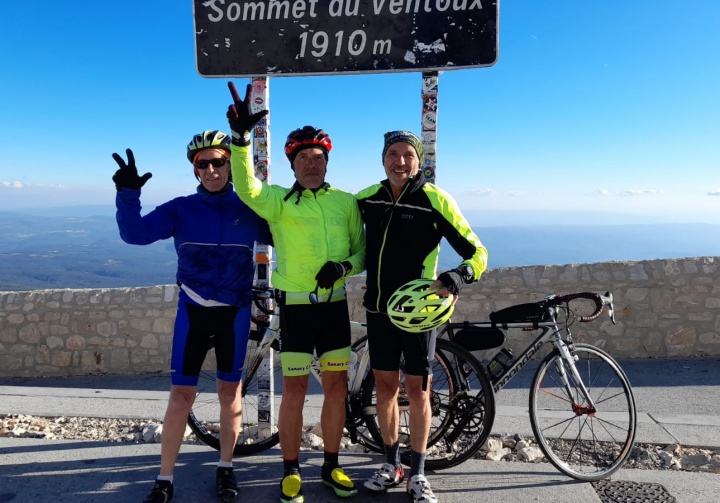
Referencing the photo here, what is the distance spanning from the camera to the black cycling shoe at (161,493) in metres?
2.81

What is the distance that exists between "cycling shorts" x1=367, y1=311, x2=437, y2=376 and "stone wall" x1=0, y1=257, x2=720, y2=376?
3104 mm

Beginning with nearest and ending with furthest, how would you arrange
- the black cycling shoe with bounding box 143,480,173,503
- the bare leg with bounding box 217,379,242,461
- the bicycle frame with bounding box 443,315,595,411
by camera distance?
the black cycling shoe with bounding box 143,480,173,503 < the bare leg with bounding box 217,379,242,461 < the bicycle frame with bounding box 443,315,595,411

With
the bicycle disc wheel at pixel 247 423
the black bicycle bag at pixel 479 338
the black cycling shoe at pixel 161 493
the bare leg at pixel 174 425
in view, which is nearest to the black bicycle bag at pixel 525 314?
the black bicycle bag at pixel 479 338

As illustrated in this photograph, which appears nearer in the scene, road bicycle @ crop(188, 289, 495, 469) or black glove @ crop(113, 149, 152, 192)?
black glove @ crop(113, 149, 152, 192)

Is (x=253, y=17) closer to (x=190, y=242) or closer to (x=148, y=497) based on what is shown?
(x=190, y=242)

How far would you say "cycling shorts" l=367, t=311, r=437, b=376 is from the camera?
282 cm

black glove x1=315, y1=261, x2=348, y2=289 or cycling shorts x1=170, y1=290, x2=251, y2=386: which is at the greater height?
black glove x1=315, y1=261, x2=348, y2=289

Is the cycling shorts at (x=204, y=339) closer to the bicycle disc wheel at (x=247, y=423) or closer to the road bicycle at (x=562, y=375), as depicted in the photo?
the bicycle disc wheel at (x=247, y=423)

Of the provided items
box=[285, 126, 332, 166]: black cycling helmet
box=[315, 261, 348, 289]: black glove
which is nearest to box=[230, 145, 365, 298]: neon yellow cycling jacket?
box=[315, 261, 348, 289]: black glove

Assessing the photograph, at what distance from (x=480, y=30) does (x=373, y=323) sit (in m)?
2.27

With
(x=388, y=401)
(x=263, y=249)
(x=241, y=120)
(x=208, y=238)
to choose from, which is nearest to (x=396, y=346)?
(x=388, y=401)

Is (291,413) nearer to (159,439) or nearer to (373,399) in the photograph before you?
(373,399)

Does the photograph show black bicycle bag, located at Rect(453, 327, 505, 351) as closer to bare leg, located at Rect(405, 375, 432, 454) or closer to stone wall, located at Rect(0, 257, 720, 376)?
bare leg, located at Rect(405, 375, 432, 454)

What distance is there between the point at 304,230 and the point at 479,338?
1494 millimetres
